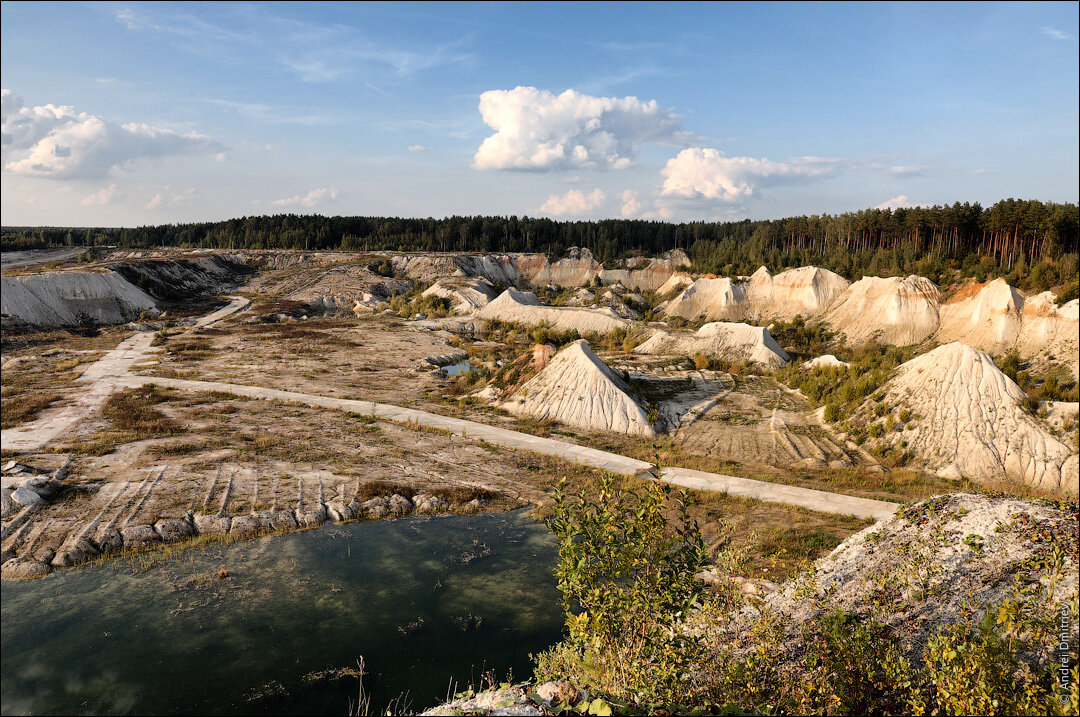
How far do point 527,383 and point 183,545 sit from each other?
78.8ft

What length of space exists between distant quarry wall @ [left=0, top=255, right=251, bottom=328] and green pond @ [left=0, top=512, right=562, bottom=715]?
54990 millimetres

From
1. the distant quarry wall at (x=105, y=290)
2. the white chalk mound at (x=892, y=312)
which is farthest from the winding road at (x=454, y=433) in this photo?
the white chalk mound at (x=892, y=312)

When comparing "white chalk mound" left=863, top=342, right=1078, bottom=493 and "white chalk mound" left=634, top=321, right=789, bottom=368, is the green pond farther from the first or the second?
"white chalk mound" left=634, top=321, right=789, bottom=368

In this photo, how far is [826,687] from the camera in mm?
7746

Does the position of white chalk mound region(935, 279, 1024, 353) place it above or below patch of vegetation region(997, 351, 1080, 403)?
above

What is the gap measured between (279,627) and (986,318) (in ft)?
187

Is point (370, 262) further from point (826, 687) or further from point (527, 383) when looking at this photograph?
point (826, 687)

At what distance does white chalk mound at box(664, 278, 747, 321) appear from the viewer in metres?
75.9

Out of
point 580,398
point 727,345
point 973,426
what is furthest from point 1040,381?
point 580,398

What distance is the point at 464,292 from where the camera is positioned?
8775cm

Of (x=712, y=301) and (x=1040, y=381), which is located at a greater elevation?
(x=712, y=301)

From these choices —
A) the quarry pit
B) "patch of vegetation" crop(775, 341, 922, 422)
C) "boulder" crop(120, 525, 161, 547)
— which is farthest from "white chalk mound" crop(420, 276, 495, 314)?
"boulder" crop(120, 525, 161, 547)

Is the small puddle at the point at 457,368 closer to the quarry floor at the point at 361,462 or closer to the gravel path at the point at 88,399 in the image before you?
the quarry floor at the point at 361,462

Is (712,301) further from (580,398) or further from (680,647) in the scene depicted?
(680,647)
